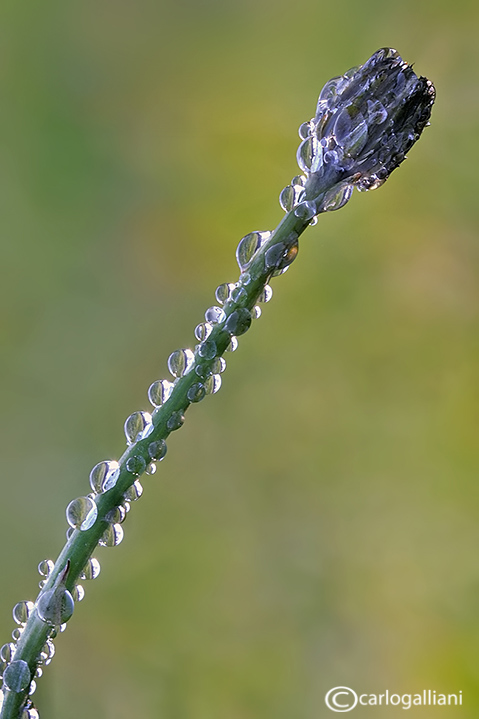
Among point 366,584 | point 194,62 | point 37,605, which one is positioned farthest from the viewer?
point 194,62

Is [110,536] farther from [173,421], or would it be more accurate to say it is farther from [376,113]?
[376,113]

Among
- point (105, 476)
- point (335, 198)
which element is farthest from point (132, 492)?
point (335, 198)

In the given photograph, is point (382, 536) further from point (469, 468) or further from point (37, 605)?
point (37, 605)

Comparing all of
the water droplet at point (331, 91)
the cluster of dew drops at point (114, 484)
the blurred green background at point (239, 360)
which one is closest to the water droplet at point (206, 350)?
the cluster of dew drops at point (114, 484)

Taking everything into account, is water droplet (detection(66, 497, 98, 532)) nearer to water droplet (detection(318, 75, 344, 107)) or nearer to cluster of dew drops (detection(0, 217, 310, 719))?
cluster of dew drops (detection(0, 217, 310, 719))

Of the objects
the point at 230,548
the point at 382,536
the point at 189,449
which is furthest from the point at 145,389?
the point at 382,536

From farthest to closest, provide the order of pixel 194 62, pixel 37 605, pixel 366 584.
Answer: pixel 194 62 → pixel 366 584 → pixel 37 605

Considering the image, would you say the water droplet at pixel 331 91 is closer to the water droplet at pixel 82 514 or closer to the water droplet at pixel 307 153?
the water droplet at pixel 307 153
